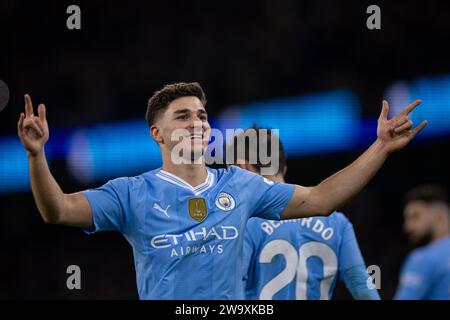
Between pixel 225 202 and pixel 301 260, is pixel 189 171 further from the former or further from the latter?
pixel 301 260

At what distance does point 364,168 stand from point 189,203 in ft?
3.10

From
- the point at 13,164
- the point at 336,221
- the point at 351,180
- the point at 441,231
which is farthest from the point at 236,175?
the point at 13,164

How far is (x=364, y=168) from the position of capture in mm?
4188

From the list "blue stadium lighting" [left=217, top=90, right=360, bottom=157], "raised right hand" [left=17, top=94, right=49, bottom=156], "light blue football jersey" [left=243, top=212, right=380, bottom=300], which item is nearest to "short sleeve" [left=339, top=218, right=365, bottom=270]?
"light blue football jersey" [left=243, top=212, right=380, bottom=300]

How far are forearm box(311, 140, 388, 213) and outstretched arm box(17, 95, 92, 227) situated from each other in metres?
1.32

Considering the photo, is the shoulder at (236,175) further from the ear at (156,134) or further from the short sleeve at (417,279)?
the short sleeve at (417,279)

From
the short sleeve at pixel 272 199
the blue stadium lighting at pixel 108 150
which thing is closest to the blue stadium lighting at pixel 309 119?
the blue stadium lighting at pixel 108 150

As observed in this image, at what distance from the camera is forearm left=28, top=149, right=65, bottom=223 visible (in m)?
3.73

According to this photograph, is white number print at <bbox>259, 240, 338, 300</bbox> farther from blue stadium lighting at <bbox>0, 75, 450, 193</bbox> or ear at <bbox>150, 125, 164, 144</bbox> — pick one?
blue stadium lighting at <bbox>0, 75, 450, 193</bbox>

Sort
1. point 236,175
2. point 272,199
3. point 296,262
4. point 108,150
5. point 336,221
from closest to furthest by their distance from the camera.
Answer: point 272,199 → point 236,175 → point 296,262 → point 336,221 → point 108,150

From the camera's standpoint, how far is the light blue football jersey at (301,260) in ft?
17.8

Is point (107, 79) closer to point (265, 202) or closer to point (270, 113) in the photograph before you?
point (270, 113)

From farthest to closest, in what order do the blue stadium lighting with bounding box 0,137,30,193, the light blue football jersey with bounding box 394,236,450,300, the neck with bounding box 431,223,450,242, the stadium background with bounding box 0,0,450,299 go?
the blue stadium lighting with bounding box 0,137,30,193, the stadium background with bounding box 0,0,450,299, the neck with bounding box 431,223,450,242, the light blue football jersey with bounding box 394,236,450,300
